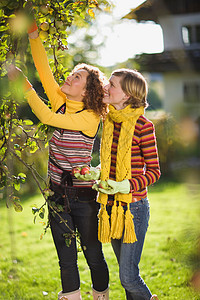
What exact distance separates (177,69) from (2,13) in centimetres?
98

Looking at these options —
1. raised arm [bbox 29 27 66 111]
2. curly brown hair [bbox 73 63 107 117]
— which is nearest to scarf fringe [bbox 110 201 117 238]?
curly brown hair [bbox 73 63 107 117]

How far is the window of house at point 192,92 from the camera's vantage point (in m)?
1.17

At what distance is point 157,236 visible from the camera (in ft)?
17.3

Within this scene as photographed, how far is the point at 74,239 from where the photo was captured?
2135mm

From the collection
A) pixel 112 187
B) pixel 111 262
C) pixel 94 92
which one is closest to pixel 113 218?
pixel 112 187

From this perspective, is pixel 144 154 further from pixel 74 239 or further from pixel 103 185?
pixel 74 239

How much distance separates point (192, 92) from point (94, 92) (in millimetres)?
912

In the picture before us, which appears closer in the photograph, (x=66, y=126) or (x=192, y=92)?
(x=192, y=92)

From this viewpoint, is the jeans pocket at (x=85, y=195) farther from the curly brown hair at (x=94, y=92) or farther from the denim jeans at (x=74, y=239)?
the curly brown hair at (x=94, y=92)

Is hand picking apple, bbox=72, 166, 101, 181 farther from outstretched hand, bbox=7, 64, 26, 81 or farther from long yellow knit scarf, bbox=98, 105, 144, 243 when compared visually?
outstretched hand, bbox=7, 64, 26, 81

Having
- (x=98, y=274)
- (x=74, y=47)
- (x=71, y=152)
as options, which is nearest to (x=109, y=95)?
(x=71, y=152)

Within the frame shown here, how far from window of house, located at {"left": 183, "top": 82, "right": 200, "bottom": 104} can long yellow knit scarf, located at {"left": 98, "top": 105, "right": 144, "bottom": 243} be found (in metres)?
0.71

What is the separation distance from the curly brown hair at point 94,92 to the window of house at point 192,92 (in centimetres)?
86

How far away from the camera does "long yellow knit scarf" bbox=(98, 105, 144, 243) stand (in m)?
1.90
